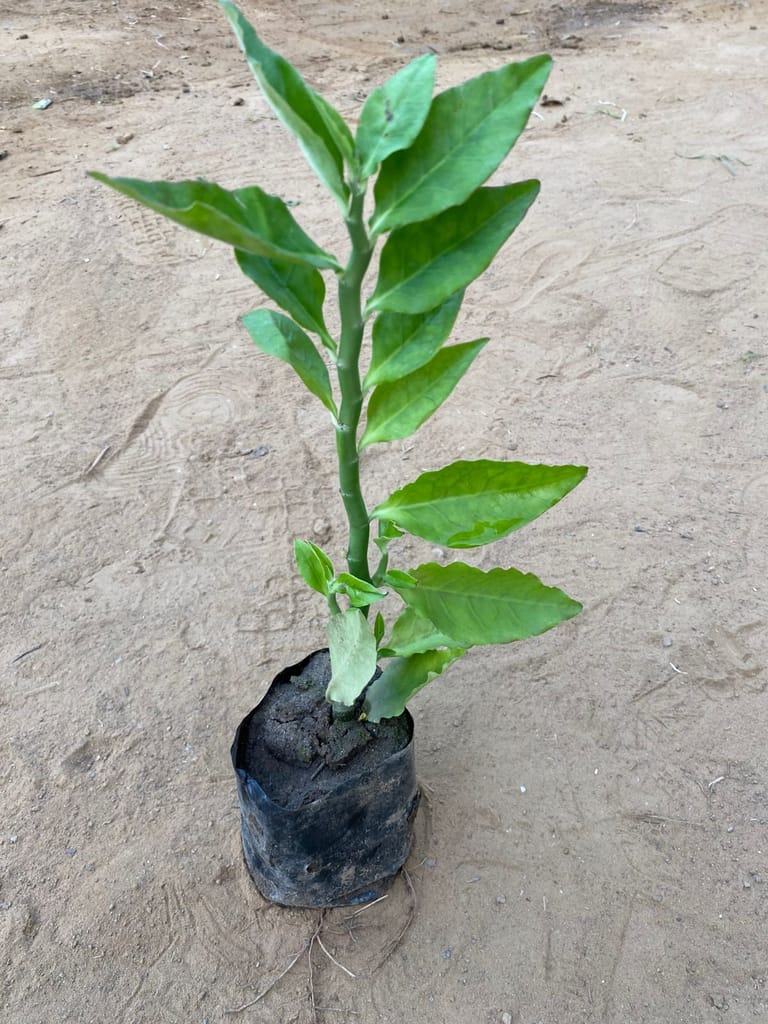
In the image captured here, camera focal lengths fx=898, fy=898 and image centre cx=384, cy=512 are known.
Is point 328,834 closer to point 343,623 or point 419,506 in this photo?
point 343,623

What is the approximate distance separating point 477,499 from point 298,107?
599 millimetres

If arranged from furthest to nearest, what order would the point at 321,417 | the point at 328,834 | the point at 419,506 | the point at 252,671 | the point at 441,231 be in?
the point at 321,417
the point at 252,671
the point at 328,834
the point at 419,506
the point at 441,231

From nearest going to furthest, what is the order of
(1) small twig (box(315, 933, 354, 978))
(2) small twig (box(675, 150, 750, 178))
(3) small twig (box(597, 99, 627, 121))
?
(1) small twig (box(315, 933, 354, 978)) → (2) small twig (box(675, 150, 750, 178)) → (3) small twig (box(597, 99, 627, 121))

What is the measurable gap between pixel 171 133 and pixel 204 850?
3.60 metres

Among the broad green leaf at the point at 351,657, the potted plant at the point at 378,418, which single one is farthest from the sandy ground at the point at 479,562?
the broad green leaf at the point at 351,657

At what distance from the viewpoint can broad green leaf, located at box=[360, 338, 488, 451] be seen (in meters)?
1.33

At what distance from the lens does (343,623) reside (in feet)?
4.68

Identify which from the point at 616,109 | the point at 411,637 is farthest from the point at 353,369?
the point at 616,109

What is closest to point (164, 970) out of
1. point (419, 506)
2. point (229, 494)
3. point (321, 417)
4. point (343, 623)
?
point (343, 623)

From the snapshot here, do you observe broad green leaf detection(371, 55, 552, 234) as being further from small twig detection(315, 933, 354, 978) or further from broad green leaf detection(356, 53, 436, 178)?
small twig detection(315, 933, 354, 978)

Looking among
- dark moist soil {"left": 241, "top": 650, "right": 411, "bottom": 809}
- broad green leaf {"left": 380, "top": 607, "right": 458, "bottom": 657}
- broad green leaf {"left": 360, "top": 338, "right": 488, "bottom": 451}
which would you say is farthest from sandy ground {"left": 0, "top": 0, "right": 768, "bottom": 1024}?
broad green leaf {"left": 360, "top": 338, "right": 488, "bottom": 451}

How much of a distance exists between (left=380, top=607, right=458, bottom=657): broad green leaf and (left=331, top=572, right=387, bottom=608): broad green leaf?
0.20 metres

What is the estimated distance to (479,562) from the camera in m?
2.47

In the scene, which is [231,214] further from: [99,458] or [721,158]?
[721,158]
